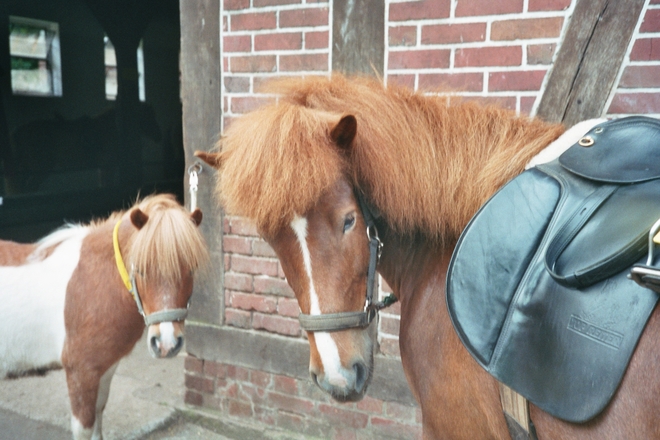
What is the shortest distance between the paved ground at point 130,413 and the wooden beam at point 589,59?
2.21 metres

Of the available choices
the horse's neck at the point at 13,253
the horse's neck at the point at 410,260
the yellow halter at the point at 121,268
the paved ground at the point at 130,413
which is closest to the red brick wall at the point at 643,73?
the horse's neck at the point at 410,260

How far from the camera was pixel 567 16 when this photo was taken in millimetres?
2049

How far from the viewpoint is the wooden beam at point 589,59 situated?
197 centimetres

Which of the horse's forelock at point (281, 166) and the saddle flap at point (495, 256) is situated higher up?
the horse's forelock at point (281, 166)

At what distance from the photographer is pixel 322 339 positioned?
51.8 inches

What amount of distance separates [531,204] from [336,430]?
2060 mm

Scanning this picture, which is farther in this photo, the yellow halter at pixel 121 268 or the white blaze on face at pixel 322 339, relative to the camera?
the yellow halter at pixel 121 268

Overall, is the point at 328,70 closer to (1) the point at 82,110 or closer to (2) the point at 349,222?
(2) the point at 349,222

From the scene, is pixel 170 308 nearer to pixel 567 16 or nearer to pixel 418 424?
pixel 418 424

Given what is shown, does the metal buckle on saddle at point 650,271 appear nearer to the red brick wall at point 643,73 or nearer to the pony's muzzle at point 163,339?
the red brick wall at point 643,73

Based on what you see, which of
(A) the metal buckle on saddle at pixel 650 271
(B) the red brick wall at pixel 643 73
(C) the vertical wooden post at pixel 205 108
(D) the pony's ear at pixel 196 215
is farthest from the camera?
(C) the vertical wooden post at pixel 205 108

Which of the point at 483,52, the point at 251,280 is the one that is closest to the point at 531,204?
the point at 483,52

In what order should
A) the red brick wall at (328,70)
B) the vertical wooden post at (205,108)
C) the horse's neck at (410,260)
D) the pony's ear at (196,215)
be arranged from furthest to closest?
the vertical wooden post at (205,108) → the pony's ear at (196,215) → the red brick wall at (328,70) → the horse's neck at (410,260)

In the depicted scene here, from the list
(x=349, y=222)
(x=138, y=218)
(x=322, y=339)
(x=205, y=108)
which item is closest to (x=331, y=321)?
(x=322, y=339)
